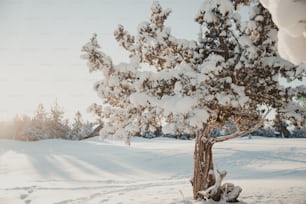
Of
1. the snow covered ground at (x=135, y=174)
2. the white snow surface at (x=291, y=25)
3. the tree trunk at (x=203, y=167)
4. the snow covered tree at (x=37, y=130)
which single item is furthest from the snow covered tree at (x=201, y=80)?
the snow covered tree at (x=37, y=130)

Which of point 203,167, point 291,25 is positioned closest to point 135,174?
point 203,167

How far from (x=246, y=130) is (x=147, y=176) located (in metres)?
11.6

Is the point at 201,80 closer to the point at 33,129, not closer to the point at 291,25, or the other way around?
the point at 291,25

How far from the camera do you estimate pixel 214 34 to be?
8.50 m

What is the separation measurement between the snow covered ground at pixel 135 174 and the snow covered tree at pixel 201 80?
117 inches

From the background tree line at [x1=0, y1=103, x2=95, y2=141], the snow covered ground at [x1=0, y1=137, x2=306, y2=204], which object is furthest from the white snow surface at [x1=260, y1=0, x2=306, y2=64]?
the background tree line at [x1=0, y1=103, x2=95, y2=141]

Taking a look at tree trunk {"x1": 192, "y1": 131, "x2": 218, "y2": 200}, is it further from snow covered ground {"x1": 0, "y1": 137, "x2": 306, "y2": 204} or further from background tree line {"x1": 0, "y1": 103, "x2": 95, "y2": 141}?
background tree line {"x1": 0, "y1": 103, "x2": 95, "y2": 141}

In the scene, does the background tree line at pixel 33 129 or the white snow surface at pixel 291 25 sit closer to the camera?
the white snow surface at pixel 291 25

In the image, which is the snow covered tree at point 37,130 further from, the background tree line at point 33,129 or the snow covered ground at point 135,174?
the snow covered ground at point 135,174

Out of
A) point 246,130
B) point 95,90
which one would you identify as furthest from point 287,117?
point 95,90

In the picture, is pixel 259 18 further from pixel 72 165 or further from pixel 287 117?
pixel 72 165

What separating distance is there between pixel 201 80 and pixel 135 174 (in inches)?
578

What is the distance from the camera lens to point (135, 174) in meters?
20.8

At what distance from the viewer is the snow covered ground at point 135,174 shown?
1193cm
